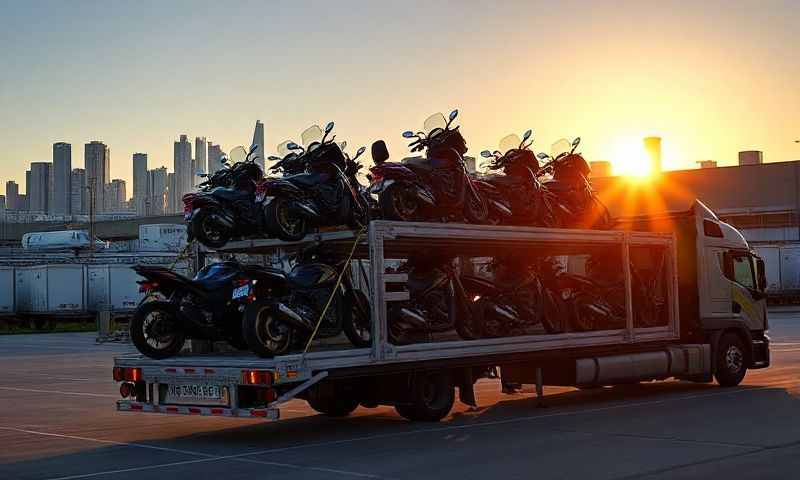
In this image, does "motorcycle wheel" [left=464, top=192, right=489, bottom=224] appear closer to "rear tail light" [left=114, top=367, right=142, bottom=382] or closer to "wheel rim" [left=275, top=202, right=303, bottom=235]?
"wheel rim" [left=275, top=202, right=303, bottom=235]

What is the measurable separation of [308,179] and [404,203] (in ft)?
4.07

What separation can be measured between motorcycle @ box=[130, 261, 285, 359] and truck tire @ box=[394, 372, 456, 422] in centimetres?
209

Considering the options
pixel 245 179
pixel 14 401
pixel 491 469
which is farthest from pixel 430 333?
pixel 14 401

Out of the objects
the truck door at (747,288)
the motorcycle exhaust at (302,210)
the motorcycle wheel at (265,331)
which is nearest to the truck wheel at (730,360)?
the truck door at (747,288)

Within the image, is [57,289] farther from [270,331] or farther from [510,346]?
[270,331]

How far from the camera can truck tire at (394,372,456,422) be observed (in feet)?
43.0

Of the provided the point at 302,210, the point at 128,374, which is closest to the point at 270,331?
the point at 302,210

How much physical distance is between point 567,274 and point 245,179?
4.98m

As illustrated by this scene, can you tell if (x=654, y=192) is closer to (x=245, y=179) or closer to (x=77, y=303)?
(x=77, y=303)

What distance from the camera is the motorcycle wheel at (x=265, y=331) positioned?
11547 mm

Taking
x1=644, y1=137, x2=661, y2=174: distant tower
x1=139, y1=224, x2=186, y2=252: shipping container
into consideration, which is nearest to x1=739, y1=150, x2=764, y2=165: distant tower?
x1=644, y1=137, x2=661, y2=174: distant tower

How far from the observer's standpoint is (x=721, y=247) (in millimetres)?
17797

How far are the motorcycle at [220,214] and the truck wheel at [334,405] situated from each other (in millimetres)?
2330

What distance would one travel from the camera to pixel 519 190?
51.2 feet
